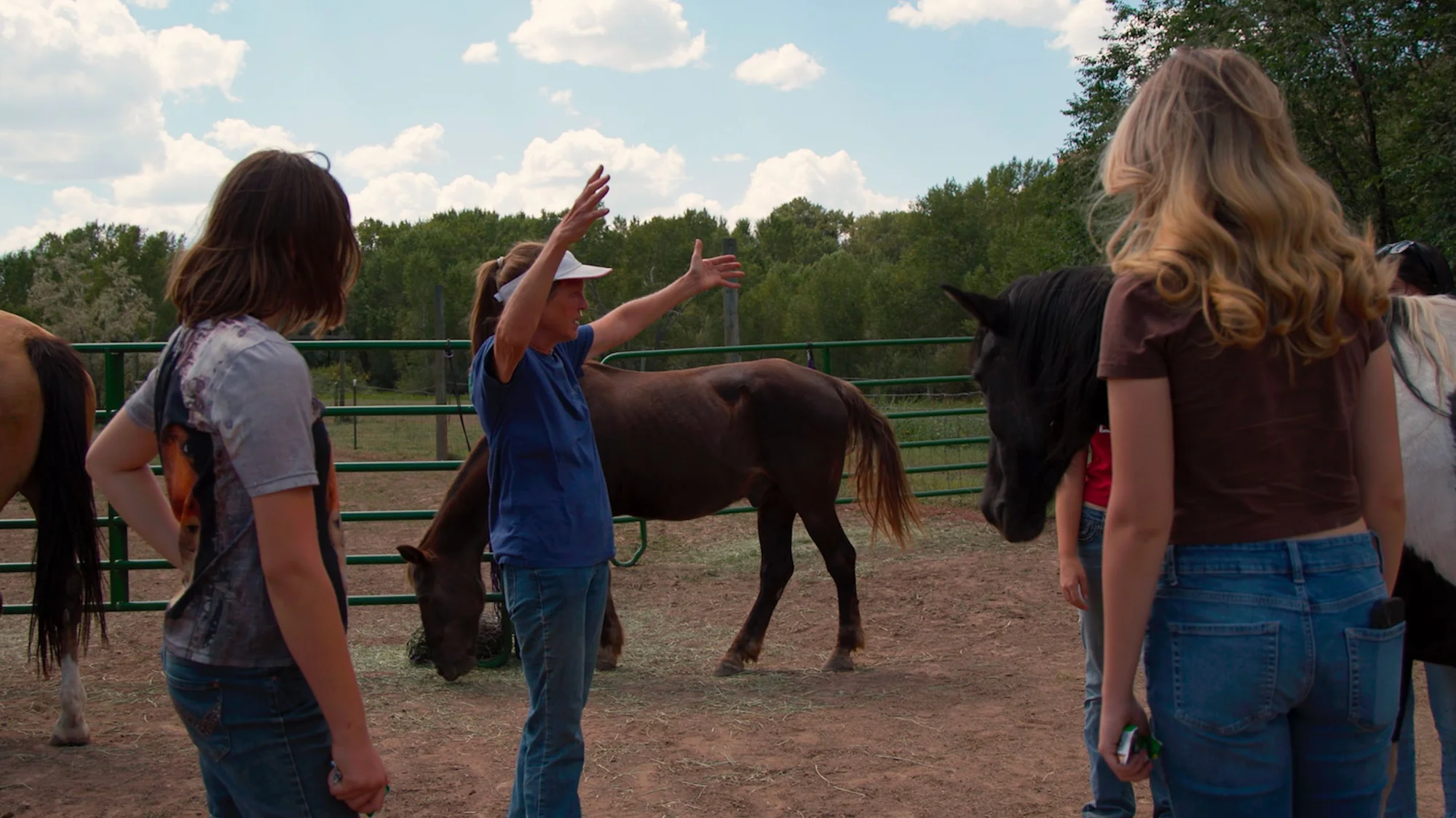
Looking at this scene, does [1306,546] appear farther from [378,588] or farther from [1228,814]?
[378,588]

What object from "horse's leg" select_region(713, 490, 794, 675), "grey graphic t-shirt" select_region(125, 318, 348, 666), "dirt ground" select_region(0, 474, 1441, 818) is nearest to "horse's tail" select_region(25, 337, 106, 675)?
"dirt ground" select_region(0, 474, 1441, 818)

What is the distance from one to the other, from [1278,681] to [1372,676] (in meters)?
0.13

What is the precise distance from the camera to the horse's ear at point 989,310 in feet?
6.54

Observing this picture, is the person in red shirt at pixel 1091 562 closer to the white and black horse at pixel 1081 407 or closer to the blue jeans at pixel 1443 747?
the white and black horse at pixel 1081 407

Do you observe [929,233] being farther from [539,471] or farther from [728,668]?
[539,471]

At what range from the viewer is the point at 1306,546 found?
1321 mm

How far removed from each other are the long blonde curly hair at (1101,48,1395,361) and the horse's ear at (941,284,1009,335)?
53 cm

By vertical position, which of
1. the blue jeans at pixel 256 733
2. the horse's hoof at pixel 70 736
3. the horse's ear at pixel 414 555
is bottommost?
the horse's hoof at pixel 70 736

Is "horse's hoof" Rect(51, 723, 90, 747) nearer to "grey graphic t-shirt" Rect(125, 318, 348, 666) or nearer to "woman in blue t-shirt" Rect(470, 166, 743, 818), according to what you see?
"woman in blue t-shirt" Rect(470, 166, 743, 818)

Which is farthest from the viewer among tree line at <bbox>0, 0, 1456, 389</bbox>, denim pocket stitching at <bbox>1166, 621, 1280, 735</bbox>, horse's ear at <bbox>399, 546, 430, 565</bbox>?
tree line at <bbox>0, 0, 1456, 389</bbox>

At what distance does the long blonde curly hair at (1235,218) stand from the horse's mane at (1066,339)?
1.22ft

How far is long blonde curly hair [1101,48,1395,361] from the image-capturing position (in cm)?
130

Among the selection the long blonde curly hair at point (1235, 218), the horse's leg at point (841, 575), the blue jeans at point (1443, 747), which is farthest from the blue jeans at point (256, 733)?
the horse's leg at point (841, 575)

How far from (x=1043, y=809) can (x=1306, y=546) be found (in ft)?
7.04
